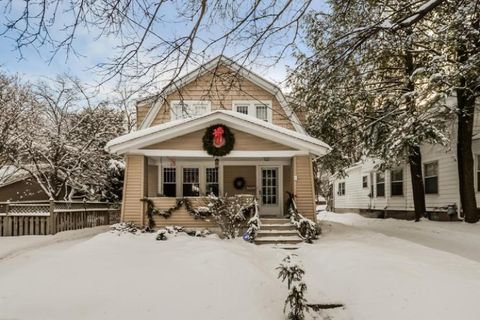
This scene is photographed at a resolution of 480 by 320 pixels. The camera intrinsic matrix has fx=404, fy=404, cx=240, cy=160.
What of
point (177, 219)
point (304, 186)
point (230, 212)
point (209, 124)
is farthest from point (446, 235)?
point (177, 219)

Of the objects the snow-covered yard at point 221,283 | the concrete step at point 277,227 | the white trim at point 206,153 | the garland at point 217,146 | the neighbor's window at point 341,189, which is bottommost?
the snow-covered yard at point 221,283

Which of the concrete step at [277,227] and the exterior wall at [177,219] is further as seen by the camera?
the exterior wall at [177,219]

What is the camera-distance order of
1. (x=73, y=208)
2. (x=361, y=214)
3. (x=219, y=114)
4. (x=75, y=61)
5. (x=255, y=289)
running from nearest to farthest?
1. (x=75, y=61)
2. (x=255, y=289)
3. (x=219, y=114)
4. (x=73, y=208)
5. (x=361, y=214)

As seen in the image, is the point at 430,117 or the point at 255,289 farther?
the point at 430,117

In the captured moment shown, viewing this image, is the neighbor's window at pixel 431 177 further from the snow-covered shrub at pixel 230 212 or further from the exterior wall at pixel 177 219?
the exterior wall at pixel 177 219

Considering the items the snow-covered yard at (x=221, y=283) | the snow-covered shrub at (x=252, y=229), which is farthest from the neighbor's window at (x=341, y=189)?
the snow-covered yard at (x=221, y=283)

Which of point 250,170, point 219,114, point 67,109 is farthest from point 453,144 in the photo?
point 67,109

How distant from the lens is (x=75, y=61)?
4438 millimetres

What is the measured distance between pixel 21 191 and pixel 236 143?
50.6 feet

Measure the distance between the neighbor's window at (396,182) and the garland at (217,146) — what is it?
35.9 ft

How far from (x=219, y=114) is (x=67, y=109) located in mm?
10566

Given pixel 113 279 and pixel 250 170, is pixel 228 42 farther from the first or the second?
pixel 250 170

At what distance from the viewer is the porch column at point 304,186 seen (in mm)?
13898

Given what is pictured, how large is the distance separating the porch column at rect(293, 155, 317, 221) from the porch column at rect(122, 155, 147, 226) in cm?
521
